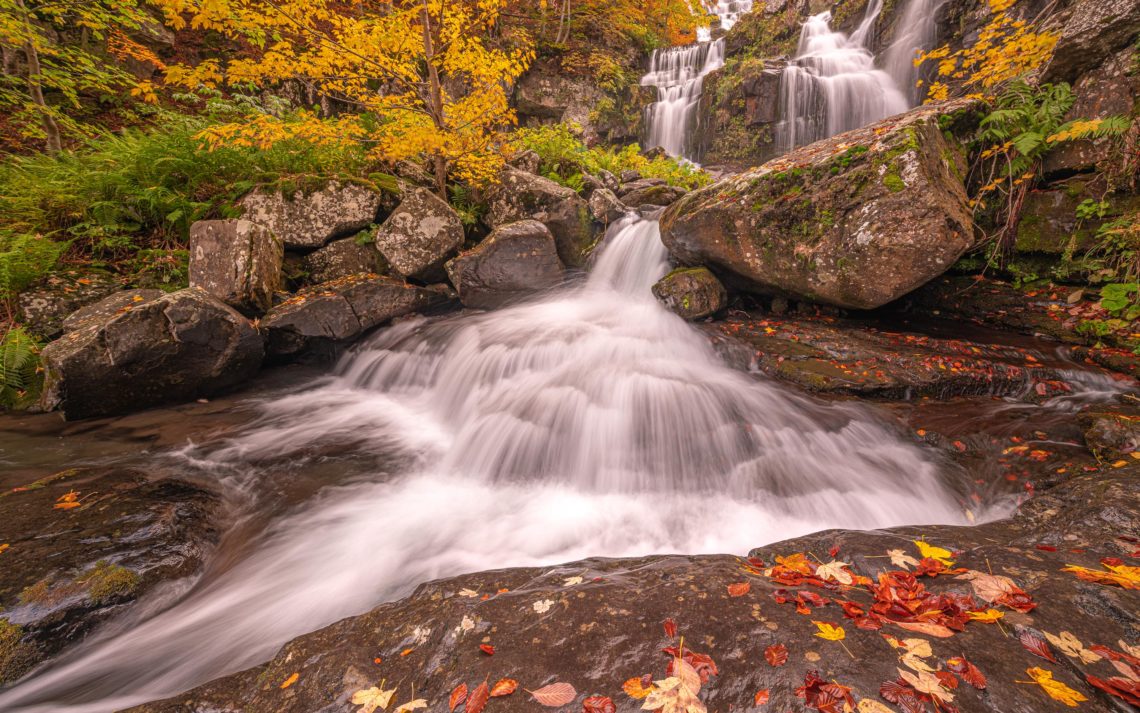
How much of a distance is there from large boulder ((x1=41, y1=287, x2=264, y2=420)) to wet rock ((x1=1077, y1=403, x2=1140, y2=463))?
886 cm

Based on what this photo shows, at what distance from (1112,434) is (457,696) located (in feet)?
16.1

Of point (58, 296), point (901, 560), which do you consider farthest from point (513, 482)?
point (58, 296)

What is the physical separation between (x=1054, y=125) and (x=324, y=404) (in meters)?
10.1

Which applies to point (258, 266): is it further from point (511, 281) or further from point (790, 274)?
point (790, 274)

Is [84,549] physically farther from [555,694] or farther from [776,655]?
[776,655]

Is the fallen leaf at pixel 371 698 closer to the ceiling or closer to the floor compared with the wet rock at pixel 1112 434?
closer to the floor

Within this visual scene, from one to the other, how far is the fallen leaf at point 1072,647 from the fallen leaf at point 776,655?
90 centimetres

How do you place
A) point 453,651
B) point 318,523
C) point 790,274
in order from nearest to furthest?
point 453,651 < point 318,523 < point 790,274

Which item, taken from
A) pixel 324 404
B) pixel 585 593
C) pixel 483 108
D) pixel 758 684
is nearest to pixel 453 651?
pixel 585 593

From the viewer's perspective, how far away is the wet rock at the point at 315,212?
21.3 ft

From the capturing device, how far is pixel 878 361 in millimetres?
4738

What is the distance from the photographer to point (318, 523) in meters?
3.57

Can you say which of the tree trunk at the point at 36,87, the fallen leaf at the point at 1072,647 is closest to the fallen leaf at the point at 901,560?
the fallen leaf at the point at 1072,647

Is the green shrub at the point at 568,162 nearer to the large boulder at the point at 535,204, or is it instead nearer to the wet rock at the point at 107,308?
the large boulder at the point at 535,204
